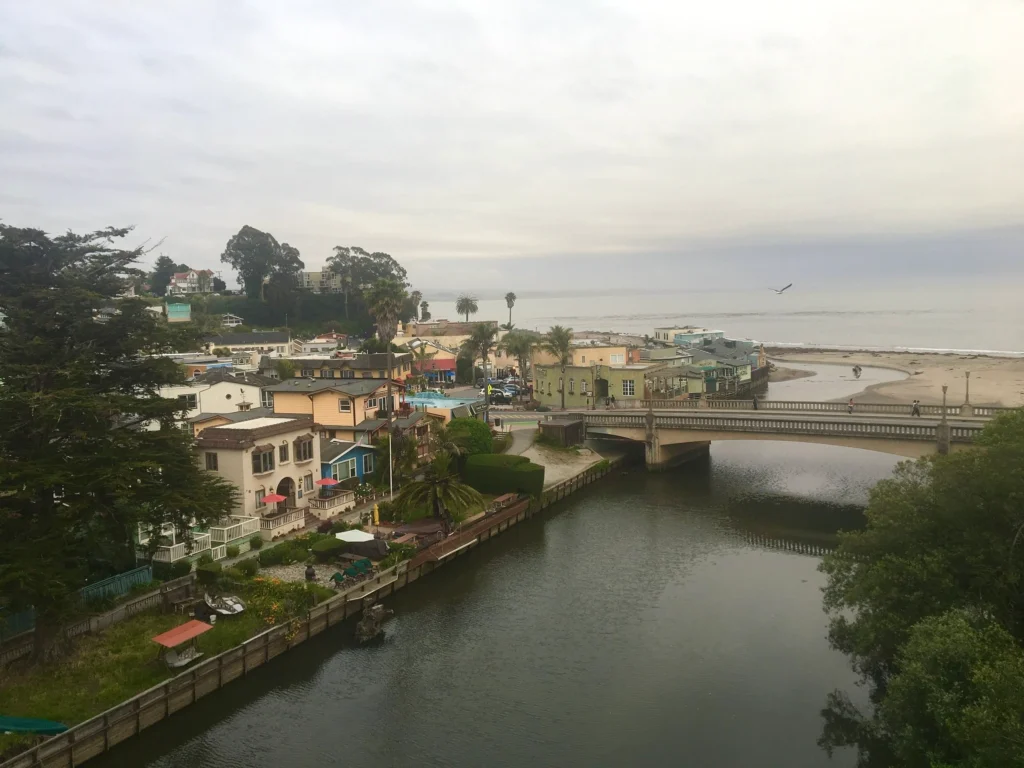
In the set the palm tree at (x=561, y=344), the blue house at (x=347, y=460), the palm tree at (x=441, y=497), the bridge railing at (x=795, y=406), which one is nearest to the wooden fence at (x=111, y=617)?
the palm tree at (x=441, y=497)

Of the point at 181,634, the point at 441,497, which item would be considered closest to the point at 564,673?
the point at 181,634

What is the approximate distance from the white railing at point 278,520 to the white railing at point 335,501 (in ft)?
7.89

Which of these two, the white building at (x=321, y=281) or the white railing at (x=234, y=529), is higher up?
the white building at (x=321, y=281)

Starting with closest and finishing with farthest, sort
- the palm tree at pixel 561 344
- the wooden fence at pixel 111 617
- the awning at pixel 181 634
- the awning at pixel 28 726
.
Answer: the awning at pixel 28 726 < the wooden fence at pixel 111 617 < the awning at pixel 181 634 < the palm tree at pixel 561 344

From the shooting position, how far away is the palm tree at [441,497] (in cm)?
4016

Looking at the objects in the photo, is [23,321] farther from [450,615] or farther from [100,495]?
[450,615]

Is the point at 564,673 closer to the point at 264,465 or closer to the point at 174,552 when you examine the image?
the point at 174,552

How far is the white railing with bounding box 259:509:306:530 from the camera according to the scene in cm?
3800

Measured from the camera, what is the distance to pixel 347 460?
4725cm

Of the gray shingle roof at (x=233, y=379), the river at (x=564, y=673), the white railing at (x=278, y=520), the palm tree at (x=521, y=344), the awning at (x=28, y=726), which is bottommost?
the river at (x=564, y=673)

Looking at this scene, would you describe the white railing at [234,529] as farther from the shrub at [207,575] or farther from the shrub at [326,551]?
the shrub at [326,551]

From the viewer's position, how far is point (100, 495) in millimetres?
24109

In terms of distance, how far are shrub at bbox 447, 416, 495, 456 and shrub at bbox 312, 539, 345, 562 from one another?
16570 mm

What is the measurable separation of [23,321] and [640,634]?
26.2 m
